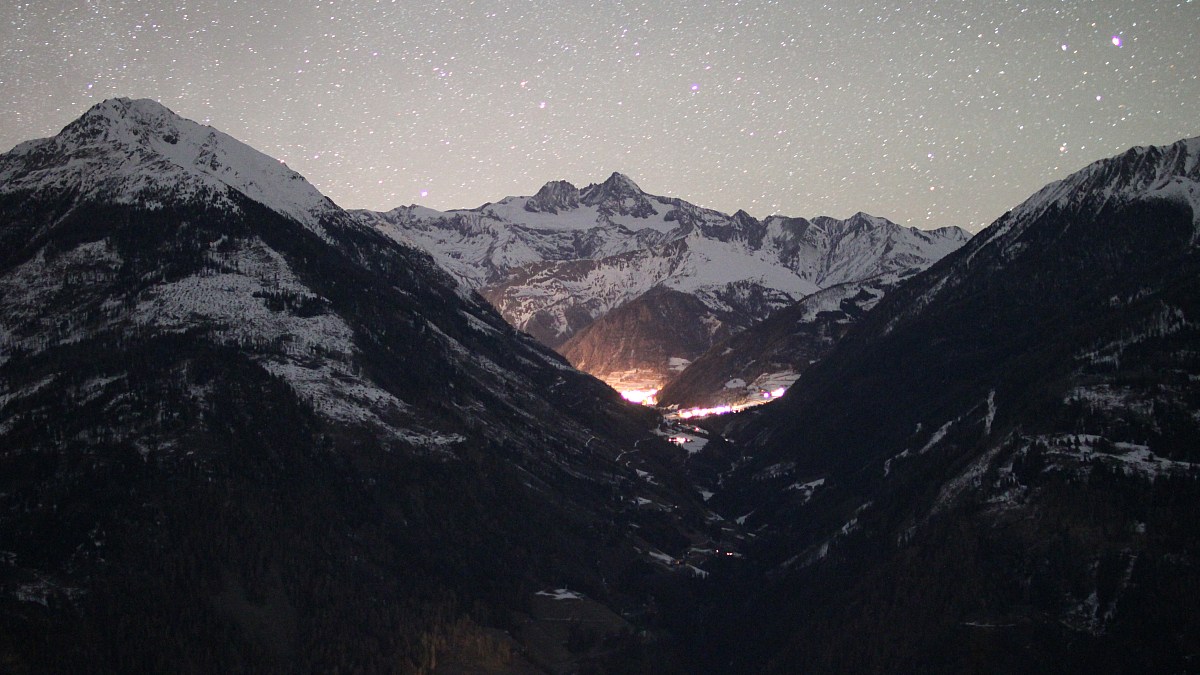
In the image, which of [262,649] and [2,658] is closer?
[2,658]

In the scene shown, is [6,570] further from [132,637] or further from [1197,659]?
[1197,659]

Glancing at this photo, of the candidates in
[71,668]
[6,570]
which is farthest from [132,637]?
[6,570]

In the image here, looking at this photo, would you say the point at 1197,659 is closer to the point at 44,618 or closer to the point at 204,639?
the point at 204,639

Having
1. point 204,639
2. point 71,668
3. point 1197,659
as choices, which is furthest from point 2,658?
point 1197,659

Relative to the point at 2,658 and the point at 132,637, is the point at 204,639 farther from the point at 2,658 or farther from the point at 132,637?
the point at 2,658

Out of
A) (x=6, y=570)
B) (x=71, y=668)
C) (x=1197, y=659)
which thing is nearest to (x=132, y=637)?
(x=71, y=668)

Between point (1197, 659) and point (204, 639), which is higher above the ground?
point (1197, 659)

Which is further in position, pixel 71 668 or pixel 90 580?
pixel 90 580
